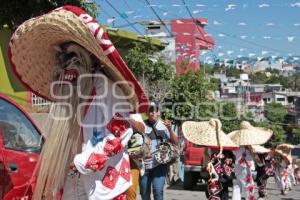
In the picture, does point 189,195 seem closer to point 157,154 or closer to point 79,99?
point 157,154

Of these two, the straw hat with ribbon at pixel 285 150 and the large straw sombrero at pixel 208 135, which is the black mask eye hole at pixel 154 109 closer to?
the large straw sombrero at pixel 208 135

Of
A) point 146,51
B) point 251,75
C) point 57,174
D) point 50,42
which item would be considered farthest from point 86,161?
point 251,75

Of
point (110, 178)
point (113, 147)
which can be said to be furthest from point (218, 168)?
point (113, 147)

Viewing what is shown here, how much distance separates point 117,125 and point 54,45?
675 mm

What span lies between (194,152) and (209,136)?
9837 millimetres

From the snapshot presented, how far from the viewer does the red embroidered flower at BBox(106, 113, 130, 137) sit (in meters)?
3.12

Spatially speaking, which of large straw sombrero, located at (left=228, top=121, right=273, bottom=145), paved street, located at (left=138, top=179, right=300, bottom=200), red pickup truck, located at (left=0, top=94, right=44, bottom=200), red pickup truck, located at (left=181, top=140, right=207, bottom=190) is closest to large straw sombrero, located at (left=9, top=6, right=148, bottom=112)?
red pickup truck, located at (left=0, top=94, right=44, bottom=200)

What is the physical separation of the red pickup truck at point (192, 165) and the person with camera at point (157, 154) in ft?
31.6

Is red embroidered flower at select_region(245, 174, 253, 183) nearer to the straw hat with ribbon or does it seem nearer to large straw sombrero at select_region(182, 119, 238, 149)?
large straw sombrero at select_region(182, 119, 238, 149)

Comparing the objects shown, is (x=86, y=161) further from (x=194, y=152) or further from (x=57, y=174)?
(x=194, y=152)

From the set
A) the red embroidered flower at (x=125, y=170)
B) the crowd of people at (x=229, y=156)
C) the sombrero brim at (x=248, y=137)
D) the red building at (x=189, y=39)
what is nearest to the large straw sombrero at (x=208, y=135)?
the crowd of people at (x=229, y=156)

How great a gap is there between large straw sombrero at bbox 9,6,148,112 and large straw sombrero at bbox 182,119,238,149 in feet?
15.8

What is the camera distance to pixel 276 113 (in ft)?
261

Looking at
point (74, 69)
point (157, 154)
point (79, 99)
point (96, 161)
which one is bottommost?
point (157, 154)
